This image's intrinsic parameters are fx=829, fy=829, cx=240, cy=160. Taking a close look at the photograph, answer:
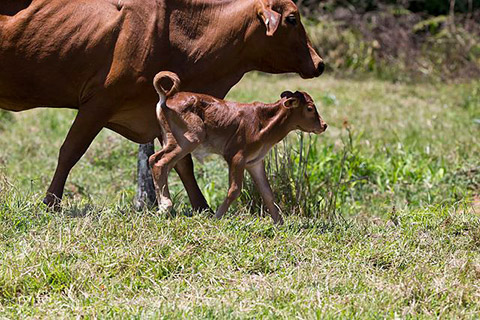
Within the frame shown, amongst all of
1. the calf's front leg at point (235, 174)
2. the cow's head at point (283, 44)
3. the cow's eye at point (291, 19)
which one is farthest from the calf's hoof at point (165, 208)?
the cow's eye at point (291, 19)

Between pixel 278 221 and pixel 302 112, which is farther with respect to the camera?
pixel 278 221

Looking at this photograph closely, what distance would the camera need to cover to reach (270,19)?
5109 millimetres

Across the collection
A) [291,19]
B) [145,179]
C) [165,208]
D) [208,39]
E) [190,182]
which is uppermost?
[291,19]

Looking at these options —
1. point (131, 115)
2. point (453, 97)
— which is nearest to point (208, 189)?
point (131, 115)

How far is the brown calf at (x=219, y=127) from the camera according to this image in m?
4.86

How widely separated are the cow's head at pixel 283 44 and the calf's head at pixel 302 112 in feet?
1.21

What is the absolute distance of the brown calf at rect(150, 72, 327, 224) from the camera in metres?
4.86

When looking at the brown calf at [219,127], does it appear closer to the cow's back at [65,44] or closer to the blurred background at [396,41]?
the cow's back at [65,44]

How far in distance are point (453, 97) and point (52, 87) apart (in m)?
8.40

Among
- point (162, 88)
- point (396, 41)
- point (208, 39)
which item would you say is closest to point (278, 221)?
point (162, 88)

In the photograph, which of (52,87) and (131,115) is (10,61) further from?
(131,115)

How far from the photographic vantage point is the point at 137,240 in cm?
451

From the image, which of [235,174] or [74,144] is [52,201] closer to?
[74,144]

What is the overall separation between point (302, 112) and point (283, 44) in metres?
0.53
